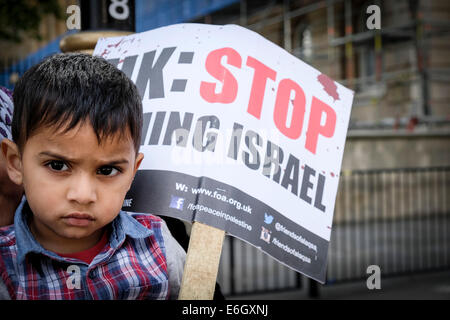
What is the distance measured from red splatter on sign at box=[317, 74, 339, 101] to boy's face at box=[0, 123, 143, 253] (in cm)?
67

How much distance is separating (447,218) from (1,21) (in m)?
10.4

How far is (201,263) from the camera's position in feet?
4.29

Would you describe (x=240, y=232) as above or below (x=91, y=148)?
below

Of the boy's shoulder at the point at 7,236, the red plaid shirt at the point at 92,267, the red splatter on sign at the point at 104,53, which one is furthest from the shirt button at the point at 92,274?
the red splatter on sign at the point at 104,53

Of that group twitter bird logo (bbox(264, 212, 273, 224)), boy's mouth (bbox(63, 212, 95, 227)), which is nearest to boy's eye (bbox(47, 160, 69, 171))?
boy's mouth (bbox(63, 212, 95, 227))

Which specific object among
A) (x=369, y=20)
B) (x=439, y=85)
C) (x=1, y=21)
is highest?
(x=439, y=85)

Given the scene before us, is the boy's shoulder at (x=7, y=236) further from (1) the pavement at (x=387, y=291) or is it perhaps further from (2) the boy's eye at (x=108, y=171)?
(1) the pavement at (x=387, y=291)

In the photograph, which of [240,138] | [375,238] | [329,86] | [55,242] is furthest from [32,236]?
[375,238]

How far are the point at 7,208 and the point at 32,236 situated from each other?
23 cm

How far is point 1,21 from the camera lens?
452 inches

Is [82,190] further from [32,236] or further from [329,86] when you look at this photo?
[329,86]

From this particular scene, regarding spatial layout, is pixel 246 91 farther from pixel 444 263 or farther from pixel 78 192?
pixel 444 263

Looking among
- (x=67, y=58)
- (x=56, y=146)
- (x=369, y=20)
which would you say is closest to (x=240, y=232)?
(x=56, y=146)

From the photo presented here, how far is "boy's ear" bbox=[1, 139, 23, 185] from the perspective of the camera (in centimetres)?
129
